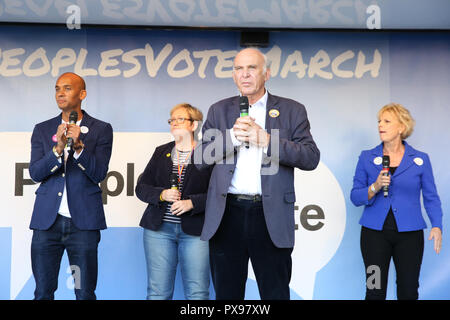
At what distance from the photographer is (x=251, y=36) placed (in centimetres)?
445

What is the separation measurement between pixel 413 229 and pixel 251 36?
1993 millimetres

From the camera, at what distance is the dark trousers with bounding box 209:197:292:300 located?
262 centimetres

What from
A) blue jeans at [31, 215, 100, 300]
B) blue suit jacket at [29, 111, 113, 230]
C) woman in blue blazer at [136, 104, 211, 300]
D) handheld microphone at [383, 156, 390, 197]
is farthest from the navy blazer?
handheld microphone at [383, 156, 390, 197]

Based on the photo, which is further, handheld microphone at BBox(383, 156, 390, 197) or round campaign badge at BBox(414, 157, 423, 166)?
round campaign badge at BBox(414, 157, 423, 166)

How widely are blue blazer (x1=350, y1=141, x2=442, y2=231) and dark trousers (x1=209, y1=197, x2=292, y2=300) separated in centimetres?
129

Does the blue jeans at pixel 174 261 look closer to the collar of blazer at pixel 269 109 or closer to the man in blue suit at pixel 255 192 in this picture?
A: the man in blue suit at pixel 255 192

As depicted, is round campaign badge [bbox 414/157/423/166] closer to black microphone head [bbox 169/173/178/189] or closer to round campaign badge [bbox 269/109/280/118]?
round campaign badge [bbox 269/109/280/118]

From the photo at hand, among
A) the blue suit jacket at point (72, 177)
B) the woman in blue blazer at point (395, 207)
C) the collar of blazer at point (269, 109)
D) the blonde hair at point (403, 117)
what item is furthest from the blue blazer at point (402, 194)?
the blue suit jacket at point (72, 177)

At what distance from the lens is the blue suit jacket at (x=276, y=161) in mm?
2600

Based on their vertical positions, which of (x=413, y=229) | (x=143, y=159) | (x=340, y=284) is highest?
(x=143, y=159)

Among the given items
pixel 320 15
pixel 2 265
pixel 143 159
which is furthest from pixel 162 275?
pixel 320 15
